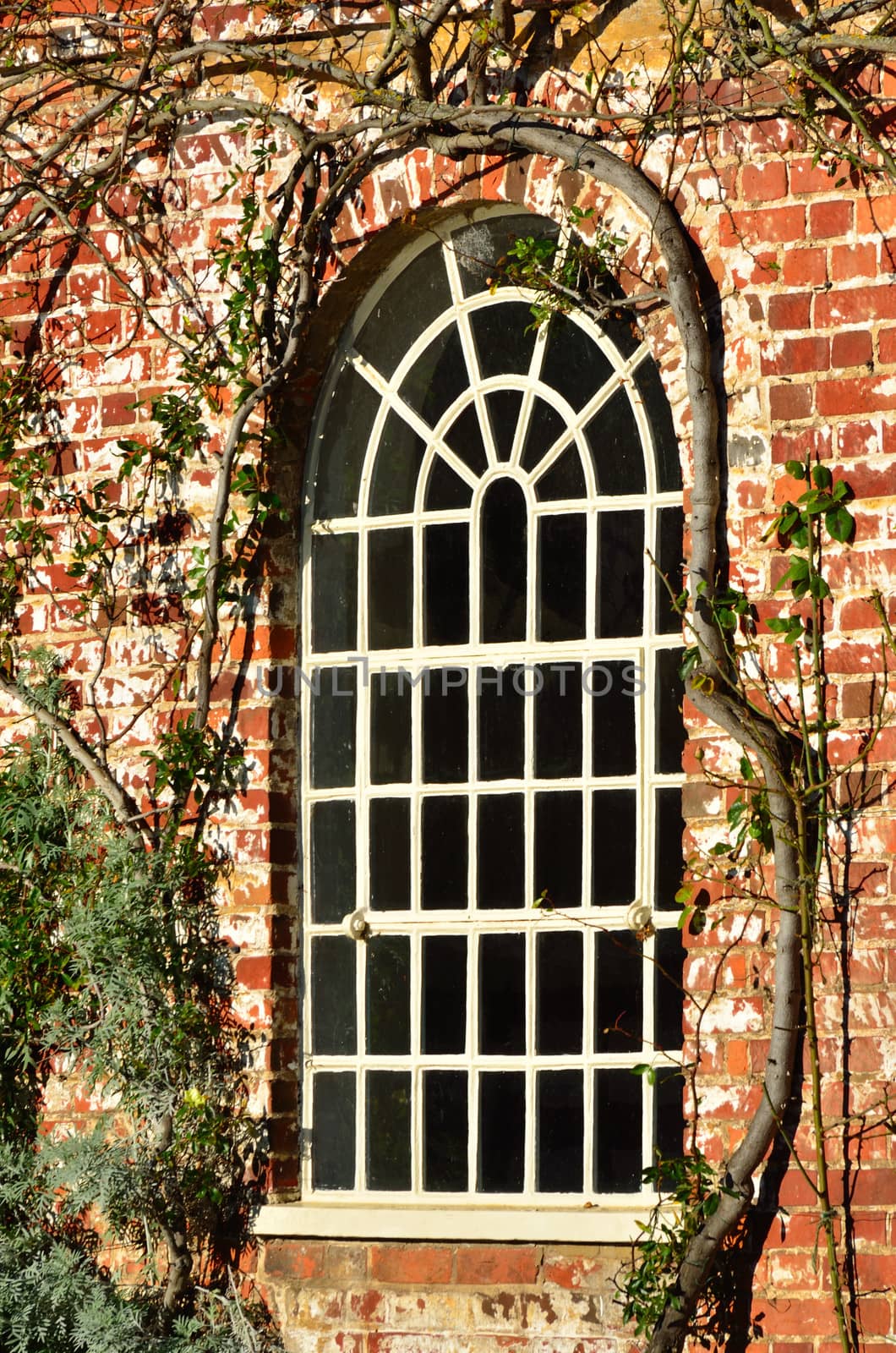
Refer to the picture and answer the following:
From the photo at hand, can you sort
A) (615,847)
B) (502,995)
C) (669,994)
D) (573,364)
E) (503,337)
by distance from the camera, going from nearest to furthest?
(669,994) → (615,847) → (502,995) → (573,364) → (503,337)

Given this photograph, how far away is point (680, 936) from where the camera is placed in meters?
4.86

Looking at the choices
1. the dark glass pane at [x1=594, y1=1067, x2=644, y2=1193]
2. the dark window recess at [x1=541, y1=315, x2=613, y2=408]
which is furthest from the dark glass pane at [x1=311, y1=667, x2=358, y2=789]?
the dark glass pane at [x1=594, y1=1067, x2=644, y2=1193]

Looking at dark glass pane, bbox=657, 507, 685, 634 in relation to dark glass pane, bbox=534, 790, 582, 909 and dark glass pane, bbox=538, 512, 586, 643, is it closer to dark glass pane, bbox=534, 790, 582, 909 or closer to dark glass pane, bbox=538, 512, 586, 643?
dark glass pane, bbox=538, 512, 586, 643

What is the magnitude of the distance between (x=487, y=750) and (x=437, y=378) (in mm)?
1124

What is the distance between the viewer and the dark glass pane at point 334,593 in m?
5.43

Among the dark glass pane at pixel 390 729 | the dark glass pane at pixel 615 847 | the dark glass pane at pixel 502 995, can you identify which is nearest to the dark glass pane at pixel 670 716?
the dark glass pane at pixel 615 847

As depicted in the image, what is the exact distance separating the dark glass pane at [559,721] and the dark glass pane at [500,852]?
0.15 meters

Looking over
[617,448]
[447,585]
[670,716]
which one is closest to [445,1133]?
[670,716]

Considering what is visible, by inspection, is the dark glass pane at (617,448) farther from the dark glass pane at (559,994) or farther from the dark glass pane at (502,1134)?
the dark glass pane at (502,1134)

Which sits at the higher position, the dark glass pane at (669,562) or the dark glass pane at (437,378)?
the dark glass pane at (437,378)

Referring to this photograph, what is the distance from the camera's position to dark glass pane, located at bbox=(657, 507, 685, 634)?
16.3 feet

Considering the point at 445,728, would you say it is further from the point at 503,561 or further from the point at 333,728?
the point at 503,561

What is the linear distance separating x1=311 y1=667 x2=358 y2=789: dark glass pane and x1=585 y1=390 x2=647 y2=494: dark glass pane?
0.95 m

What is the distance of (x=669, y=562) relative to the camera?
5000mm
